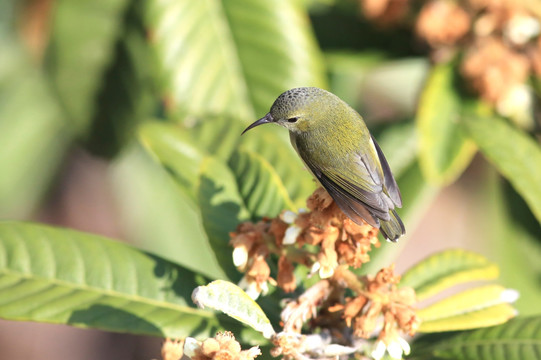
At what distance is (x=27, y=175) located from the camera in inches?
155

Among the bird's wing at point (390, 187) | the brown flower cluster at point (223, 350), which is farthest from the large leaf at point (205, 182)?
the brown flower cluster at point (223, 350)

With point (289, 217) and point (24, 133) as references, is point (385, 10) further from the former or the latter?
point (24, 133)

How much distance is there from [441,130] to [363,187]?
74 centimetres

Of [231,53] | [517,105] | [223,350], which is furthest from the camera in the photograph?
[231,53]

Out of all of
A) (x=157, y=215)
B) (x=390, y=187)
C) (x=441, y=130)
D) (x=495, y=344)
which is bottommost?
(x=495, y=344)

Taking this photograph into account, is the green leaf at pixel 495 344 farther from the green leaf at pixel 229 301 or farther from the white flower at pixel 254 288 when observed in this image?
the green leaf at pixel 229 301

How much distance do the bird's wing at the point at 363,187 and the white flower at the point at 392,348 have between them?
0.24 m

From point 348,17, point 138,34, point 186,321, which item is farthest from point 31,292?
point 348,17

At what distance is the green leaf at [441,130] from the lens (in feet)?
7.18

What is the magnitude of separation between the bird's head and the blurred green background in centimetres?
14

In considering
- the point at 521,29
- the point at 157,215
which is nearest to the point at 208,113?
the point at 521,29

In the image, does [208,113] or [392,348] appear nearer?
[392,348]

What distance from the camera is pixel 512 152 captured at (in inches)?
81.6

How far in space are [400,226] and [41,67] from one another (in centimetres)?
298
